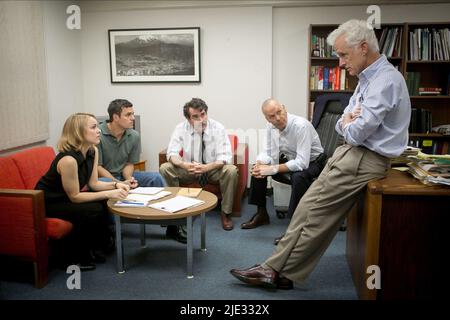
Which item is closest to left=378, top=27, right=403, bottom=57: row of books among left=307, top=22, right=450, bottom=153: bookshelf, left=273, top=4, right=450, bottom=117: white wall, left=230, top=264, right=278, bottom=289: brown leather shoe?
left=307, top=22, right=450, bottom=153: bookshelf

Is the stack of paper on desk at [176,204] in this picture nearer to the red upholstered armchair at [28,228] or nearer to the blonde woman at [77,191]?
the blonde woman at [77,191]

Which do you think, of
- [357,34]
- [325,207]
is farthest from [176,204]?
[357,34]

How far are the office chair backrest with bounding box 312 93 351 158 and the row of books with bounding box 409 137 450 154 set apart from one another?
128 centimetres

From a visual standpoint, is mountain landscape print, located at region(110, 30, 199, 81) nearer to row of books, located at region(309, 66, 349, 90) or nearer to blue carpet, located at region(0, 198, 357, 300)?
row of books, located at region(309, 66, 349, 90)

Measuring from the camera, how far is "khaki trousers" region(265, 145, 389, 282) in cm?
222

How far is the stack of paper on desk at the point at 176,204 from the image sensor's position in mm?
2623

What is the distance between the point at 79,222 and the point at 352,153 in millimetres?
1752

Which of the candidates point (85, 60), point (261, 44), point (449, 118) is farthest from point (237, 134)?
point (449, 118)

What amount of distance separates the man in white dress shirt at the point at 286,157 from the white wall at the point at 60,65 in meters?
2.22

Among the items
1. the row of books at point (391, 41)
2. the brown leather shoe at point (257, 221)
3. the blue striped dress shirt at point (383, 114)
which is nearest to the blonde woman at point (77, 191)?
the brown leather shoe at point (257, 221)

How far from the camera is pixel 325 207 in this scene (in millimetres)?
2318

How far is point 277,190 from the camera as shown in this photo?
402 centimetres
